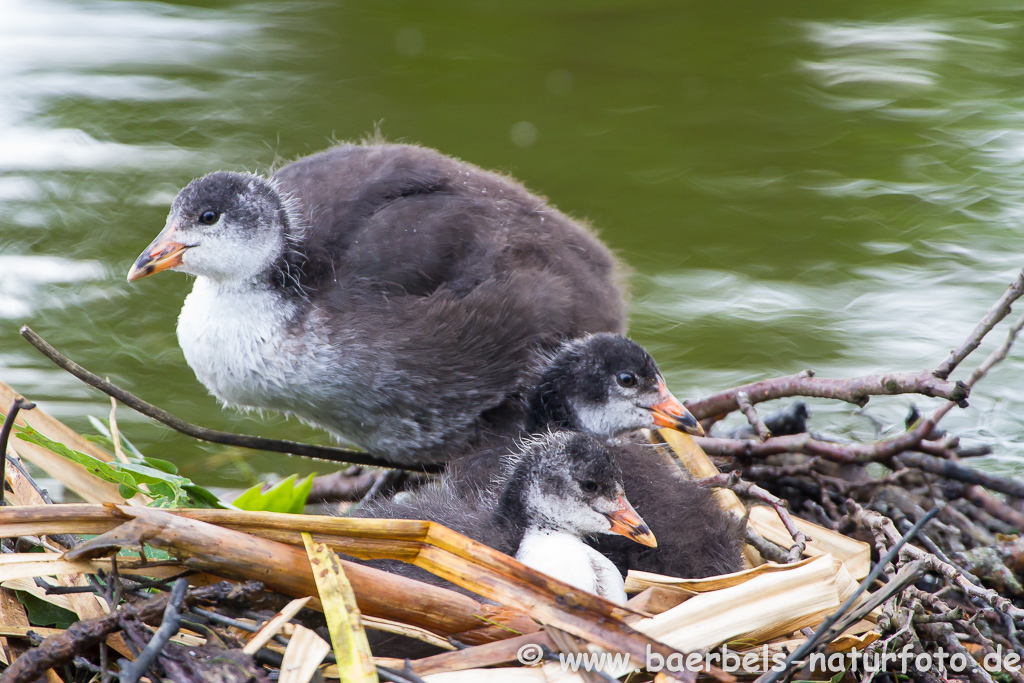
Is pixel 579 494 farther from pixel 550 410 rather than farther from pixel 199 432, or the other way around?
pixel 199 432

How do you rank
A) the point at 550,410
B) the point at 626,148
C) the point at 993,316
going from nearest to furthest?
the point at 993,316 < the point at 550,410 < the point at 626,148

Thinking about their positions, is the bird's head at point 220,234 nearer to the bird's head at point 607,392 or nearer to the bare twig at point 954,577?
the bird's head at point 607,392

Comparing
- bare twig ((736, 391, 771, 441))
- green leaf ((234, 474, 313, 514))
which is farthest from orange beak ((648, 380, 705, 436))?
green leaf ((234, 474, 313, 514))

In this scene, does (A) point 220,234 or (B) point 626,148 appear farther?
(B) point 626,148

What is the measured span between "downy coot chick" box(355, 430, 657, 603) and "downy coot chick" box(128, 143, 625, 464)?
0.47 meters

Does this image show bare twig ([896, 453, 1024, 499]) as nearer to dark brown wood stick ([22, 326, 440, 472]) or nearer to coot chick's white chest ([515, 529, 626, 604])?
coot chick's white chest ([515, 529, 626, 604])

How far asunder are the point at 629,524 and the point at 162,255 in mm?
1539

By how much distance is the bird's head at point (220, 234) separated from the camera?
9.93 feet

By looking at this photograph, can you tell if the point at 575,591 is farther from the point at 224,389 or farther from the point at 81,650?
the point at 224,389

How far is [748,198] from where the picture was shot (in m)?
5.54

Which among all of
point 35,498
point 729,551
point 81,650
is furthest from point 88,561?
point 729,551

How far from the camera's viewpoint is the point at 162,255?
3021 millimetres

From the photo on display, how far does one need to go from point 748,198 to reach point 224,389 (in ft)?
10.7

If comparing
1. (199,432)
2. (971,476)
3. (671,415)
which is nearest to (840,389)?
(971,476)
